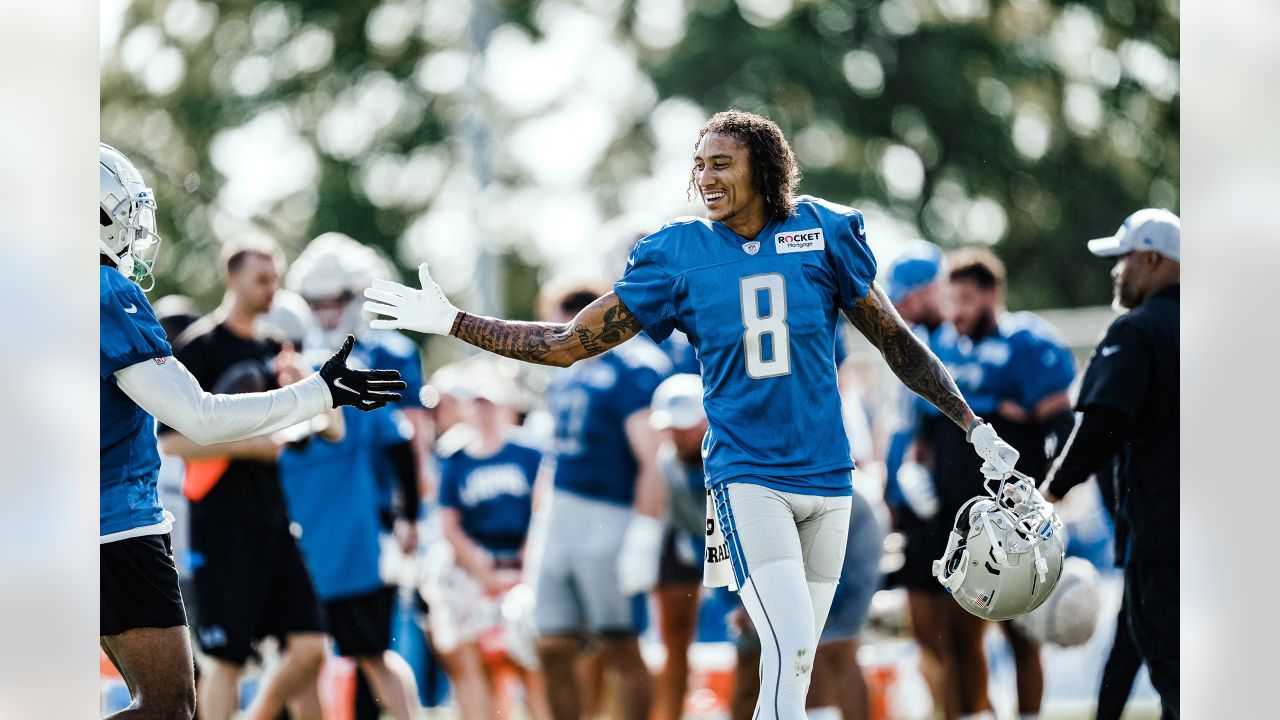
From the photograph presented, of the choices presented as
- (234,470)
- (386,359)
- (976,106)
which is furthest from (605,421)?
(976,106)

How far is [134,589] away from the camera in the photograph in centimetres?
469

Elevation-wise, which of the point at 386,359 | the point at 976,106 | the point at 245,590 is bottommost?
the point at 245,590

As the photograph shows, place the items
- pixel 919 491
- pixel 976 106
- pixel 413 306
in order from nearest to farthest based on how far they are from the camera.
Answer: pixel 413 306
pixel 919 491
pixel 976 106

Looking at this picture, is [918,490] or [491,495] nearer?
[918,490]

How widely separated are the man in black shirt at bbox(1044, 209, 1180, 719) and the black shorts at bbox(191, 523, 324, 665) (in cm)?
313

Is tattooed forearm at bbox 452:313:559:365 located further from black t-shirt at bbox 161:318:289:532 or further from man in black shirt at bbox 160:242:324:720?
black t-shirt at bbox 161:318:289:532

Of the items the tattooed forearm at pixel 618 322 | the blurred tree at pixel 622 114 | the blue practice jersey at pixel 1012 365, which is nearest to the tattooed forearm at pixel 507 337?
the tattooed forearm at pixel 618 322

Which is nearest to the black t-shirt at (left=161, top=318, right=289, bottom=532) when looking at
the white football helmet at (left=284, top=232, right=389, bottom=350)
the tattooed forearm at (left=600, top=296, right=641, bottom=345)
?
the white football helmet at (left=284, top=232, right=389, bottom=350)

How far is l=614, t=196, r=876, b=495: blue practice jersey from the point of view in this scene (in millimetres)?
4922

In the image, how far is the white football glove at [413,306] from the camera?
4961 mm

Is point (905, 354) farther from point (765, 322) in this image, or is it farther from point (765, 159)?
point (765, 159)

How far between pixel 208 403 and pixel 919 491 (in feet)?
13.1

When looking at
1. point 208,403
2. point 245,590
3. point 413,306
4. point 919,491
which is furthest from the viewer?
point 919,491

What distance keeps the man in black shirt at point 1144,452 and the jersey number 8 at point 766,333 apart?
1.45 m
